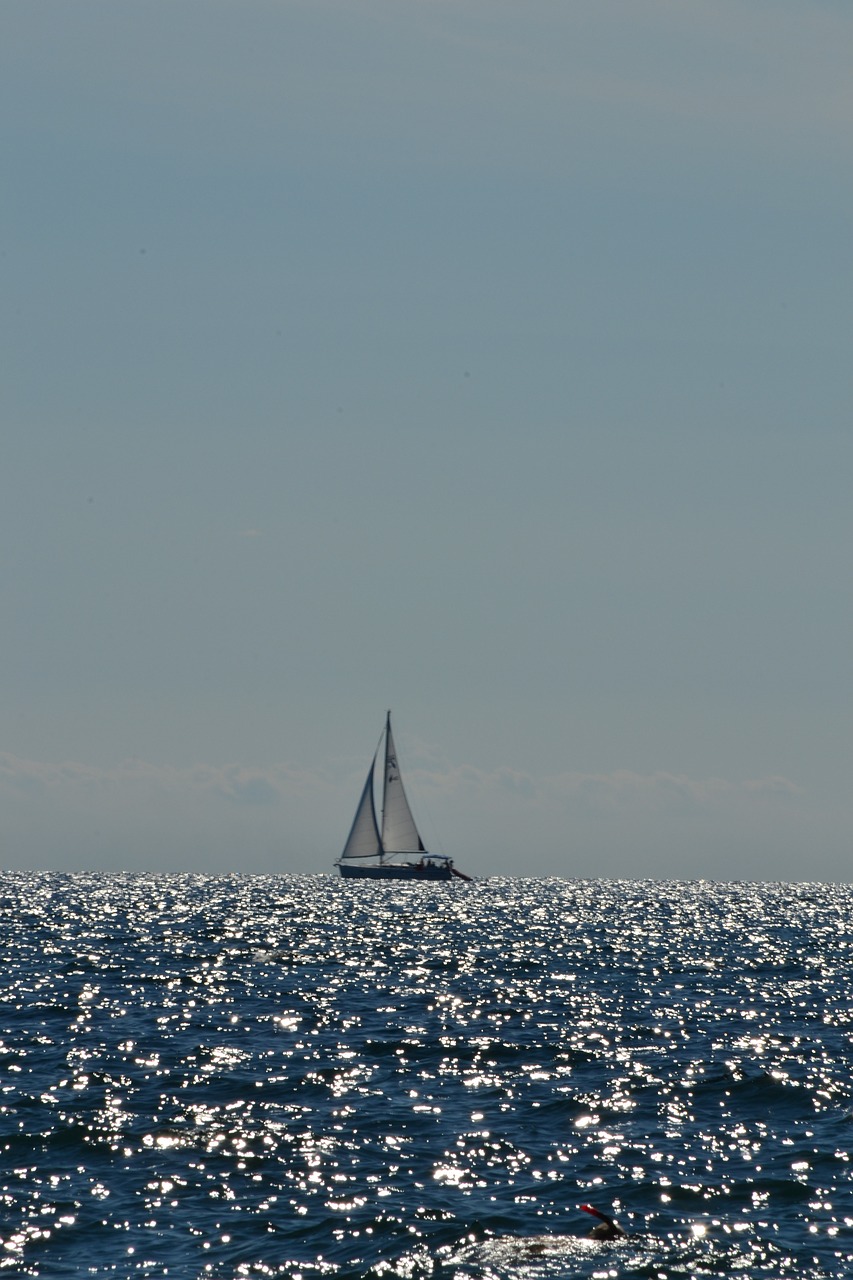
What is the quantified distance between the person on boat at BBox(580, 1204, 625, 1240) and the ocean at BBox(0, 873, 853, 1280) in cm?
24

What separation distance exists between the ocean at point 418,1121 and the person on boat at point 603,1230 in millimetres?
242

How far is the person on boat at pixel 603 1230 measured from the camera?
25688 mm

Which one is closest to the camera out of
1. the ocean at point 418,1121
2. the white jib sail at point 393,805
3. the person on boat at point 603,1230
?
the ocean at point 418,1121

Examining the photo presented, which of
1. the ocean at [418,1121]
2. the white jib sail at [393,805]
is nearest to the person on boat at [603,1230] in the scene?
the ocean at [418,1121]

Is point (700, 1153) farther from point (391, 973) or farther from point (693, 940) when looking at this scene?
point (693, 940)

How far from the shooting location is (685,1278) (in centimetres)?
2375

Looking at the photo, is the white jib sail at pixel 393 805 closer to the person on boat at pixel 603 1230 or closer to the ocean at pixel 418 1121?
the ocean at pixel 418 1121

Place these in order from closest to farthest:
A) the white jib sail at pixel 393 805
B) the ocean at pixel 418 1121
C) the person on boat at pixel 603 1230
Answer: the ocean at pixel 418 1121, the person on boat at pixel 603 1230, the white jib sail at pixel 393 805

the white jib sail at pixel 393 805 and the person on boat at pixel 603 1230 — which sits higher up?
the white jib sail at pixel 393 805

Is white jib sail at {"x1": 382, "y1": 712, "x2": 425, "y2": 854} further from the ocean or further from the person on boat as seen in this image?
the person on boat

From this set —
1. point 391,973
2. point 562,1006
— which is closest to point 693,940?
point 391,973

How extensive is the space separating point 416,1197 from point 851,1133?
475 inches

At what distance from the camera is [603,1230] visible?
25.9 metres

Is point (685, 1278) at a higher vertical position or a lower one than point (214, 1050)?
lower
